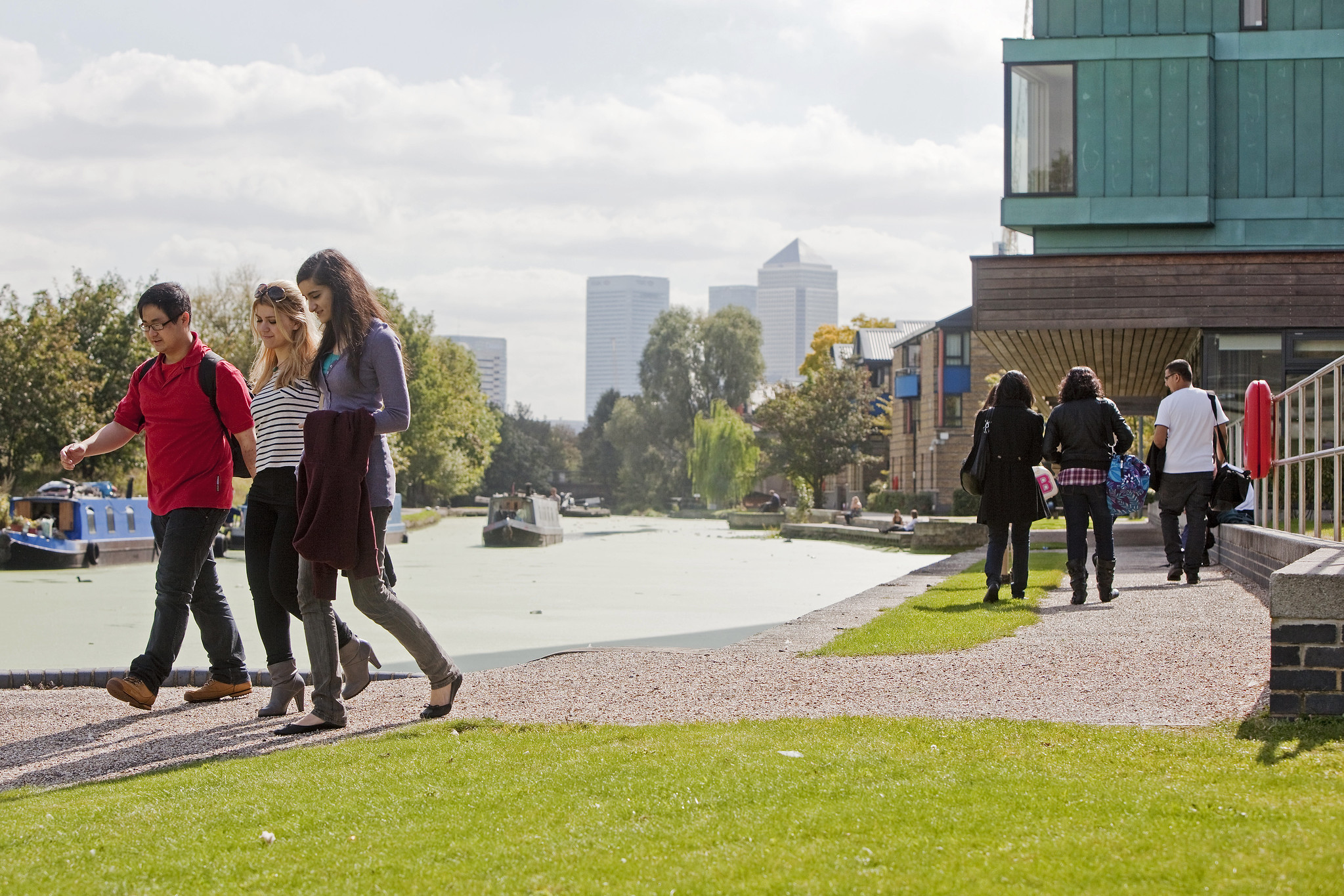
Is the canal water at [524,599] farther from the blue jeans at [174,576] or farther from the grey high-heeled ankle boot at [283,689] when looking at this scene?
the grey high-heeled ankle boot at [283,689]

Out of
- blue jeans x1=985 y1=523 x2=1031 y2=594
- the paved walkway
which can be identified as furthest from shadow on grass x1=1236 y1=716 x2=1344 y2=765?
blue jeans x1=985 y1=523 x2=1031 y2=594

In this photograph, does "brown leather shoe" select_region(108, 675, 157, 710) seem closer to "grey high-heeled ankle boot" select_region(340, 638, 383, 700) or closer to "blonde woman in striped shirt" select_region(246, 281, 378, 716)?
"blonde woman in striped shirt" select_region(246, 281, 378, 716)

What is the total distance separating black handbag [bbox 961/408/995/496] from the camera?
9.86 m

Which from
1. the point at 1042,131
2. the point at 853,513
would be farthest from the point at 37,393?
the point at 1042,131

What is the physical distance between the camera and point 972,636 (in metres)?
8.08

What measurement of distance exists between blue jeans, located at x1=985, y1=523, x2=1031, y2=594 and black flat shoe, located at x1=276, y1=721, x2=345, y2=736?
6.04 metres

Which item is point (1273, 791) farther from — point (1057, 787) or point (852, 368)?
point (852, 368)

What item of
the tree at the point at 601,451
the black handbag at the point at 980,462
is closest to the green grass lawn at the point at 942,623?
the black handbag at the point at 980,462

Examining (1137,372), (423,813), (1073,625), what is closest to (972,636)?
(1073,625)

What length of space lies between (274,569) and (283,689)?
62cm

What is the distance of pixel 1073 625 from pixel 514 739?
4.74 metres

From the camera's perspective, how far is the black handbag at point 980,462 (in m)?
9.86

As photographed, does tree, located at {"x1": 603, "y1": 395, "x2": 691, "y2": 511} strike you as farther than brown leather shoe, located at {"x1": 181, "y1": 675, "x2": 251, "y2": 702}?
Yes

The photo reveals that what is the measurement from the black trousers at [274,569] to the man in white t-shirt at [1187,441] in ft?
23.1
